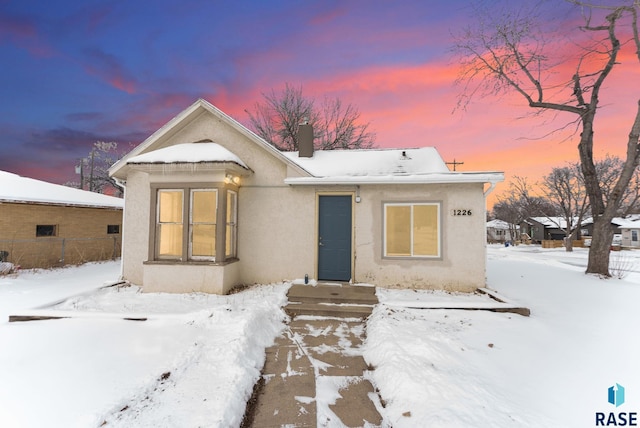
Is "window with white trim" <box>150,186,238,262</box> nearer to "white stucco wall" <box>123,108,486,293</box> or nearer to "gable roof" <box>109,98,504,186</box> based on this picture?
"white stucco wall" <box>123,108,486,293</box>

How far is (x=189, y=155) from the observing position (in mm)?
6938

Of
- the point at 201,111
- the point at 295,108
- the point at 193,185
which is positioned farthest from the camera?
the point at 295,108

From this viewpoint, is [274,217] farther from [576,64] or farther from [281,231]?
[576,64]

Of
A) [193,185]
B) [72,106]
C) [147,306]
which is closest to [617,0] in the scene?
[193,185]

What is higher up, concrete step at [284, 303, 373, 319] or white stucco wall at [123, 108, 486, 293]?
white stucco wall at [123, 108, 486, 293]

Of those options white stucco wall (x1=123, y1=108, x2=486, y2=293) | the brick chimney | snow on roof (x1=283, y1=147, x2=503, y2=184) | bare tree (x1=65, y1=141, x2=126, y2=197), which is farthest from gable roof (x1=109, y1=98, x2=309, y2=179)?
bare tree (x1=65, y1=141, x2=126, y2=197)

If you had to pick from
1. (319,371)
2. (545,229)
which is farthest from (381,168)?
(545,229)

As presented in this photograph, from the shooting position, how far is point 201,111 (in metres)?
7.95

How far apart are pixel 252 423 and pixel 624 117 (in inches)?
554

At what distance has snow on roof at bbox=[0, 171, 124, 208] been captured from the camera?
10422 mm

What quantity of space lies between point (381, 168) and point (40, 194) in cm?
1441

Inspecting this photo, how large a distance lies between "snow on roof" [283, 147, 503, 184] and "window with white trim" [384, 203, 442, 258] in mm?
840

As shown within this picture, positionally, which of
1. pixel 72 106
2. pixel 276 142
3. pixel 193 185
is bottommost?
pixel 193 185

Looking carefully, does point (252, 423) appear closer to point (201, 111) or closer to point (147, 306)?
point (147, 306)
